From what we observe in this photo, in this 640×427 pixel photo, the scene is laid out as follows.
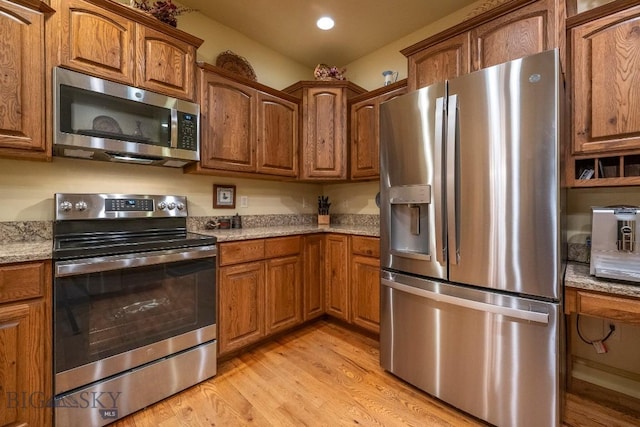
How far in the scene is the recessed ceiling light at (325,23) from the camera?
2502 millimetres

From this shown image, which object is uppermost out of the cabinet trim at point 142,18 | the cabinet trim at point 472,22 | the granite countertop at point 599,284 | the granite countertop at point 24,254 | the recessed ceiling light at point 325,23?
the recessed ceiling light at point 325,23

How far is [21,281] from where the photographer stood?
126 cm

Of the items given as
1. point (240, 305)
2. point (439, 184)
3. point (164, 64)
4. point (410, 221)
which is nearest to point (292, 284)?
point (240, 305)

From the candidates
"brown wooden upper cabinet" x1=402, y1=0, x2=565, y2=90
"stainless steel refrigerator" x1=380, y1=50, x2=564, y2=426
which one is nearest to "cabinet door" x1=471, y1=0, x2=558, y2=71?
"brown wooden upper cabinet" x1=402, y1=0, x2=565, y2=90

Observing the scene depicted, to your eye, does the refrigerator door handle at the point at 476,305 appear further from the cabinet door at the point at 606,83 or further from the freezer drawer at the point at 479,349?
the cabinet door at the point at 606,83

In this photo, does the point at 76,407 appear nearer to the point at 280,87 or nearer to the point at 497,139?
the point at 497,139

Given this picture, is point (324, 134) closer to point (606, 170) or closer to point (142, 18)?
point (142, 18)

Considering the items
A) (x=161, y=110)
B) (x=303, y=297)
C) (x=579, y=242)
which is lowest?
(x=303, y=297)

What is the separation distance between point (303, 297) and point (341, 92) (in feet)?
6.49

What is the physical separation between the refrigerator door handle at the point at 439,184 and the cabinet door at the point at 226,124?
1.52 meters

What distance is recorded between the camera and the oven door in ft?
4.52

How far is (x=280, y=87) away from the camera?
308 centimetres

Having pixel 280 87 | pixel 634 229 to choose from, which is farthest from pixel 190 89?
Answer: pixel 634 229

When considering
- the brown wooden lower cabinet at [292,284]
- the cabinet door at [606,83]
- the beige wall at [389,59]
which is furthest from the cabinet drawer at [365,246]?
the beige wall at [389,59]
